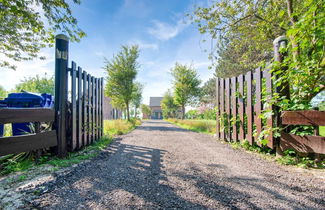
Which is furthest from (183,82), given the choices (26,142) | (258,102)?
(26,142)

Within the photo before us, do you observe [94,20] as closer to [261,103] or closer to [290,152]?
[261,103]

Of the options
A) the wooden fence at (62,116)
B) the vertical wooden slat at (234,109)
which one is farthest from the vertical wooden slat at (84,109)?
the vertical wooden slat at (234,109)

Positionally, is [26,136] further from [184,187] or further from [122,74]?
[122,74]

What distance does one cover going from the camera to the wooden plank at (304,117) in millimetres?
2436

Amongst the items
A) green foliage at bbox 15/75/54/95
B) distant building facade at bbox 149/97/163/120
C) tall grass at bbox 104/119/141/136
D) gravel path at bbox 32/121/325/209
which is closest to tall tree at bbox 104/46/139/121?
tall grass at bbox 104/119/141/136

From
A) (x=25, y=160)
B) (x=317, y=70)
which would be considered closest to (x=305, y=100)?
(x=317, y=70)

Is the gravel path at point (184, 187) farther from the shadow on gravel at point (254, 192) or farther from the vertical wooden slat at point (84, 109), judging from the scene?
the vertical wooden slat at point (84, 109)

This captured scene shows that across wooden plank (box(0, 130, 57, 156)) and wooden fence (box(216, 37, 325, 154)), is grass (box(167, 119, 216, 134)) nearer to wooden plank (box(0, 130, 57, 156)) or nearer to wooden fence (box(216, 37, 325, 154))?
wooden fence (box(216, 37, 325, 154))

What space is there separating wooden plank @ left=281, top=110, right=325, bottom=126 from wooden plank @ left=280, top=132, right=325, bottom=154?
26 centimetres

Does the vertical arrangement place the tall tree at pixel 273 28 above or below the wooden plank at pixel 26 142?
above

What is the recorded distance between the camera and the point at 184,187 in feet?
5.97

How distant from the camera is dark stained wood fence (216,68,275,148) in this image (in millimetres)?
3328

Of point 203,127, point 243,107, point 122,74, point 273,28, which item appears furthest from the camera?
point 122,74

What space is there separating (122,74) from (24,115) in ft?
33.1
